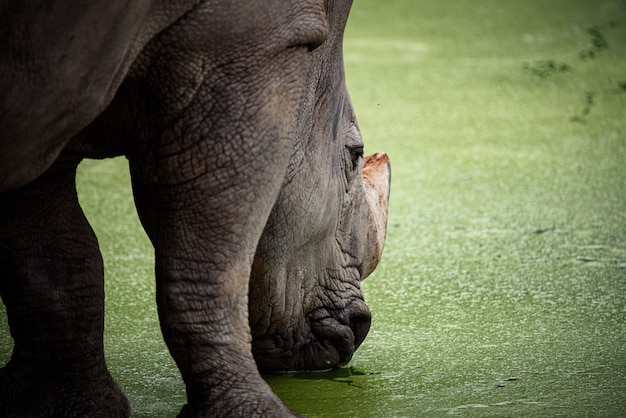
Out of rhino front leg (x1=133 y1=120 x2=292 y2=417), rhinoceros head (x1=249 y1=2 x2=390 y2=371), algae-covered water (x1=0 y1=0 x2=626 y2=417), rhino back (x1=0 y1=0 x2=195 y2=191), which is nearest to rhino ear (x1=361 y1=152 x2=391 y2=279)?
rhinoceros head (x1=249 y1=2 x2=390 y2=371)

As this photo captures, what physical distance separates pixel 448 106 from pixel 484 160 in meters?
0.82

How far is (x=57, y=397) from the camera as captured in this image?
2.19 metres

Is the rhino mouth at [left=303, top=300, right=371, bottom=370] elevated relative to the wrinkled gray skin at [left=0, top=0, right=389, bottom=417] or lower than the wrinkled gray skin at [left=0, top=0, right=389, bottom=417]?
lower

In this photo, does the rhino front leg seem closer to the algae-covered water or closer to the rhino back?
the rhino back

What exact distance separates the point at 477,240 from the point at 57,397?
160cm

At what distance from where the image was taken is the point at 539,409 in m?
2.21

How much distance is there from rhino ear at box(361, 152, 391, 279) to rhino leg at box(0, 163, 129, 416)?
573 millimetres

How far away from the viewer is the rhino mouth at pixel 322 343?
236 centimetres

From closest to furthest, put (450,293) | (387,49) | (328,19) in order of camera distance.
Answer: (328,19) < (450,293) < (387,49)

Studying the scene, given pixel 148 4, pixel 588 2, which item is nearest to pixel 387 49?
pixel 588 2

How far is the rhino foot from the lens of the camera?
2.19 meters

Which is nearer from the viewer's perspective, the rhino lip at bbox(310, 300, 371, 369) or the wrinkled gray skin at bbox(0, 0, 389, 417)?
the wrinkled gray skin at bbox(0, 0, 389, 417)

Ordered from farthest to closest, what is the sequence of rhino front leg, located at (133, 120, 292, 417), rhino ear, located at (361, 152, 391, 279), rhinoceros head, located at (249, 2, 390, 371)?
rhino ear, located at (361, 152, 391, 279) < rhinoceros head, located at (249, 2, 390, 371) < rhino front leg, located at (133, 120, 292, 417)

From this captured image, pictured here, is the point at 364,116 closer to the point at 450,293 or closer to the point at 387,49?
the point at 387,49
